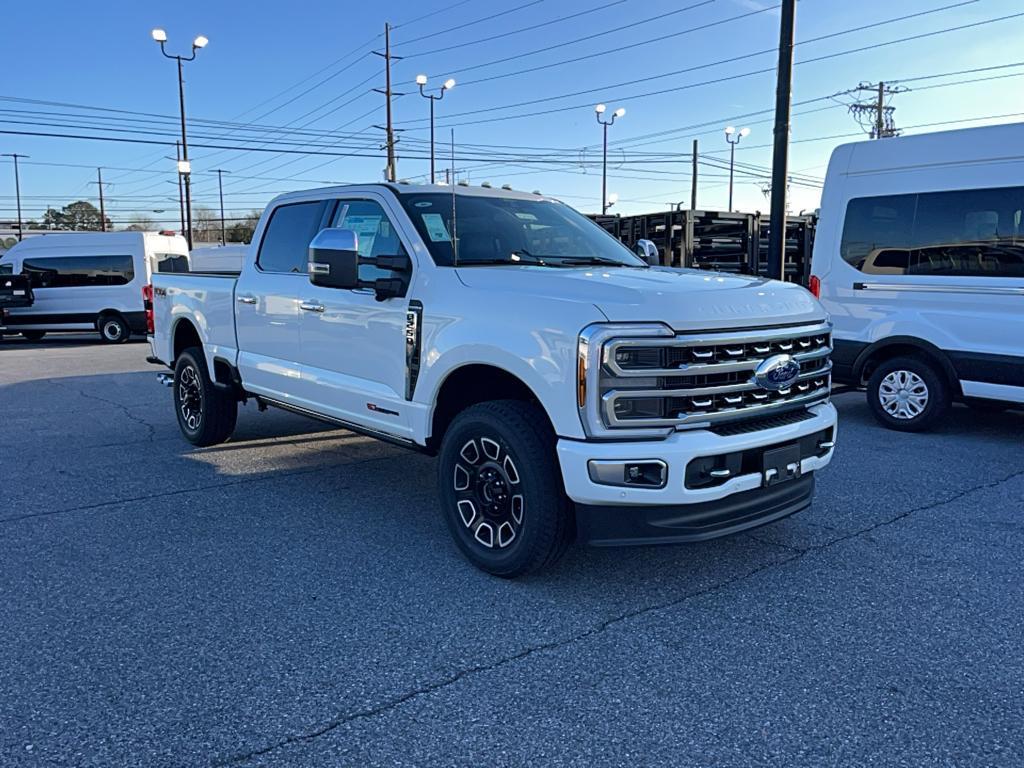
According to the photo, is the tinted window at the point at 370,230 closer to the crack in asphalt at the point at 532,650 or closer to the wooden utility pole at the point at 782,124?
the crack in asphalt at the point at 532,650

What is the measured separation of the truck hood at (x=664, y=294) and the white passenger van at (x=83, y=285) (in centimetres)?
1677

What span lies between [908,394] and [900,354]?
0.43m

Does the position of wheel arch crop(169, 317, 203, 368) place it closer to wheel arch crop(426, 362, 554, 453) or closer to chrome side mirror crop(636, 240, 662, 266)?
wheel arch crop(426, 362, 554, 453)

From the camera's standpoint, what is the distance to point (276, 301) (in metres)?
5.75

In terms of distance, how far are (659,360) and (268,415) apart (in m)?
6.24

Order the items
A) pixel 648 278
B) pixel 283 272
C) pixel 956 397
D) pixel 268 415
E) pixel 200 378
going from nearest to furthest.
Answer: pixel 648 278, pixel 283 272, pixel 200 378, pixel 956 397, pixel 268 415

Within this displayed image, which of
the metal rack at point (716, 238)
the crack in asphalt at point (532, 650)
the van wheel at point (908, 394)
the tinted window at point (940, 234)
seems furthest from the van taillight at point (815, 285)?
the metal rack at point (716, 238)

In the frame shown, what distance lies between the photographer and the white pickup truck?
11.7 ft

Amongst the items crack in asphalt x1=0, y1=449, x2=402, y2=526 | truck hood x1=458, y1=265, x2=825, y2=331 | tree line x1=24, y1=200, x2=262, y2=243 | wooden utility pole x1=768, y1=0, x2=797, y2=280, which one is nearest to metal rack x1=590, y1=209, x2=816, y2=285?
wooden utility pole x1=768, y1=0, x2=797, y2=280

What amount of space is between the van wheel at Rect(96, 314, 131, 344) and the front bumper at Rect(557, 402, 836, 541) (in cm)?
1792

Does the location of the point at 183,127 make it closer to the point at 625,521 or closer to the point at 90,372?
the point at 90,372

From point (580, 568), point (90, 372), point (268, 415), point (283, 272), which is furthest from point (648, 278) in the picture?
point (90, 372)

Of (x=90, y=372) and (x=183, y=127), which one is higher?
(x=183, y=127)

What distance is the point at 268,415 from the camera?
8.85 meters
